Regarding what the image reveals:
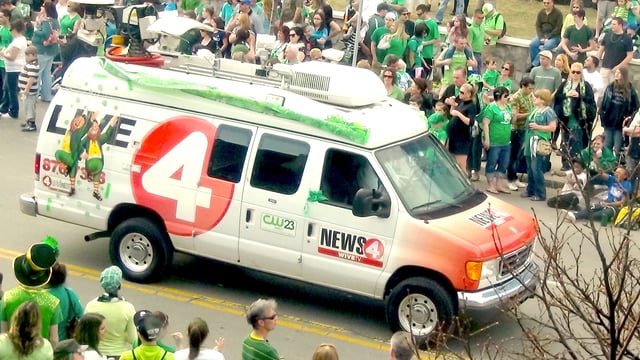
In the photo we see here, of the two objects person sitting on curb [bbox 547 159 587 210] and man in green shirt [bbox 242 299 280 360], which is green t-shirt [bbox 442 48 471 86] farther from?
man in green shirt [bbox 242 299 280 360]

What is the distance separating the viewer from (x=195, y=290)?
41.0ft

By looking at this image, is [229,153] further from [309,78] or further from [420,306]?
[420,306]

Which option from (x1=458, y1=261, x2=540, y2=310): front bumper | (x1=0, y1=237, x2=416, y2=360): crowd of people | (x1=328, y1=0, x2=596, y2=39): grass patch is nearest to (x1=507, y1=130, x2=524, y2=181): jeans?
(x1=458, y1=261, x2=540, y2=310): front bumper

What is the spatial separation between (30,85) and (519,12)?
13.3 m

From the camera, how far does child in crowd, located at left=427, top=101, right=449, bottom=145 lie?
650 inches

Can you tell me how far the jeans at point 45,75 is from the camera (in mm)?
20844

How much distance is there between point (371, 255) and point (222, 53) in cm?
1148

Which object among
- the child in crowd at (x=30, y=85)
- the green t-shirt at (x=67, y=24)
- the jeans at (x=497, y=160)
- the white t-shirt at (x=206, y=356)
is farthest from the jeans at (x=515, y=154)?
the white t-shirt at (x=206, y=356)

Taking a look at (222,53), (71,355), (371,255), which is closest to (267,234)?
(371,255)

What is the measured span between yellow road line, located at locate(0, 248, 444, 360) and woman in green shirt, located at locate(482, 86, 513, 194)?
20.4ft

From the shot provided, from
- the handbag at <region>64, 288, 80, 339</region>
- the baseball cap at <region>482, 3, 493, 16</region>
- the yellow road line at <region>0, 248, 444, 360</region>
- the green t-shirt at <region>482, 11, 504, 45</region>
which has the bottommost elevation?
the yellow road line at <region>0, 248, 444, 360</region>

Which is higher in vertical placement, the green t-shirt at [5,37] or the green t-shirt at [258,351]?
the green t-shirt at [5,37]

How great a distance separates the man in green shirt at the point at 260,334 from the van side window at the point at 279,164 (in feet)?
9.13

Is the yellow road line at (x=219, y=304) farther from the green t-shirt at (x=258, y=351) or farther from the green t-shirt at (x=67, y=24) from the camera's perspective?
the green t-shirt at (x=67, y=24)
